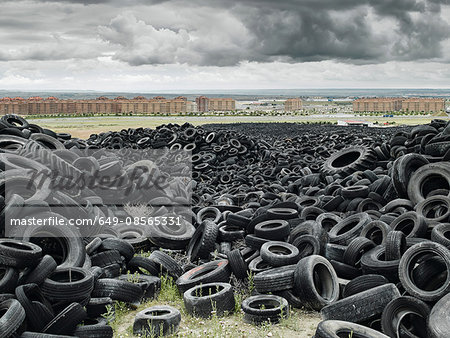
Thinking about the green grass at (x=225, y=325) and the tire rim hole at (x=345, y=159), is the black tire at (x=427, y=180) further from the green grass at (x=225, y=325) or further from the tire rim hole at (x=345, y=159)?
the tire rim hole at (x=345, y=159)

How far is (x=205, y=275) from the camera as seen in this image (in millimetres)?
8461

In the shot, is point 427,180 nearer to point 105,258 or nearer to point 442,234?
point 442,234

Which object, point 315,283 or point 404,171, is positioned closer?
point 315,283

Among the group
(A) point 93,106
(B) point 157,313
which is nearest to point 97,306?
(B) point 157,313

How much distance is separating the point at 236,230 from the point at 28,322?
5.78 meters

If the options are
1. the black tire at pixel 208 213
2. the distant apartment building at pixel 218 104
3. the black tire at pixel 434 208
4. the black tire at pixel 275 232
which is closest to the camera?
the black tire at pixel 434 208

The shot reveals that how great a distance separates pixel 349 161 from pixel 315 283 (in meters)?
11.2

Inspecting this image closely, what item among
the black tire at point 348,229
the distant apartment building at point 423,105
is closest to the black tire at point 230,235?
the black tire at point 348,229

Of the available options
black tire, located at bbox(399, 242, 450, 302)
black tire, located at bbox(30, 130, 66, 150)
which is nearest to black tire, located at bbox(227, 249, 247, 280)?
black tire, located at bbox(399, 242, 450, 302)

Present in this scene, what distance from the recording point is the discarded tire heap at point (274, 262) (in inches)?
250

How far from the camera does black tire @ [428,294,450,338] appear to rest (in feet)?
18.5

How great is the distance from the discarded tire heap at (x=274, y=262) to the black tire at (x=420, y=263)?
0.02 m

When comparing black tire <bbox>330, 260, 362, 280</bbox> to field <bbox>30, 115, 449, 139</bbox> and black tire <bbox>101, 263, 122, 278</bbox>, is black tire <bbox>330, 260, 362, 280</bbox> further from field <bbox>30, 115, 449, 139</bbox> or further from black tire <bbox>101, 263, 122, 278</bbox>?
field <bbox>30, 115, 449, 139</bbox>

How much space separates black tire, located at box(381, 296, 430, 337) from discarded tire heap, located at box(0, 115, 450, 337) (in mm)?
15
